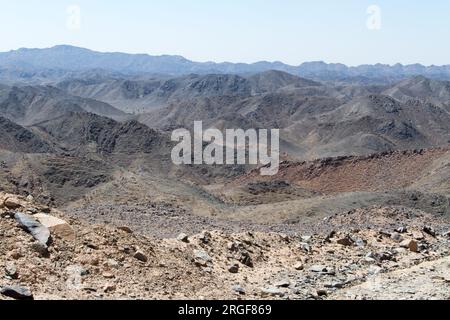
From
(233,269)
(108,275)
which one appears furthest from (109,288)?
(233,269)

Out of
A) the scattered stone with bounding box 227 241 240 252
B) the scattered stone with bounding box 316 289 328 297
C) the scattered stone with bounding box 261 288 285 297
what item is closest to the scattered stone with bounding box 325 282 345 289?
the scattered stone with bounding box 316 289 328 297

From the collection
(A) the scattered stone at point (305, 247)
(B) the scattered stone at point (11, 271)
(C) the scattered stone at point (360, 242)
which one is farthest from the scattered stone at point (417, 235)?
(B) the scattered stone at point (11, 271)

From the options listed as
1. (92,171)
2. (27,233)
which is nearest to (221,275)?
(27,233)

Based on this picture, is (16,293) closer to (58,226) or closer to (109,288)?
(109,288)

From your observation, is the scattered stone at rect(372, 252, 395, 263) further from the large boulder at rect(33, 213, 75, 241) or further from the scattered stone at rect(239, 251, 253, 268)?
the large boulder at rect(33, 213, 75, 241)

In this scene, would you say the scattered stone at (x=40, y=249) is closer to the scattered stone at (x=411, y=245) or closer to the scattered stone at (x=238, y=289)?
the scattered stone at (x=238, y=289)
